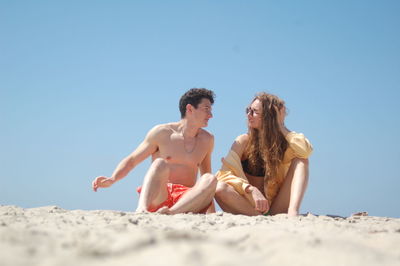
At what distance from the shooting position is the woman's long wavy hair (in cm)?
610

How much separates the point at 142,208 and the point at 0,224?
1.89 m

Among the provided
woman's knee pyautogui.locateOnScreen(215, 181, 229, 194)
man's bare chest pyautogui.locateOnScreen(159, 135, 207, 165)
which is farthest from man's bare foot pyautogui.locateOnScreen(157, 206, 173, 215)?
man's bare chest pyautogui.locateOnScreen(159, 135, 207, 165)

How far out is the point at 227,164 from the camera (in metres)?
6.04

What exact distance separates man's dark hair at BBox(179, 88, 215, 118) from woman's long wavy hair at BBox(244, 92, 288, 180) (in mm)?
674

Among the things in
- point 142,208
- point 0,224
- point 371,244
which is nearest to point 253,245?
point 371,244

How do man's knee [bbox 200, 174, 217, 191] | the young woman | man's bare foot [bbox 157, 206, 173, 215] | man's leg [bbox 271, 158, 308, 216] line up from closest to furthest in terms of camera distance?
1. man's bare foot [bbox 157, 206, 173, 215]
2. man's knee [bbox 200, 174, 217, 191]
3. man's leg [bbox 271, 158, 308, 216]
4. the young woman

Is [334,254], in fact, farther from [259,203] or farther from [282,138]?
[282,138]

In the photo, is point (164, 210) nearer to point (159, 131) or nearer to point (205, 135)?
point (159, 131)

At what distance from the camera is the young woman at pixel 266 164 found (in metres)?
5.80

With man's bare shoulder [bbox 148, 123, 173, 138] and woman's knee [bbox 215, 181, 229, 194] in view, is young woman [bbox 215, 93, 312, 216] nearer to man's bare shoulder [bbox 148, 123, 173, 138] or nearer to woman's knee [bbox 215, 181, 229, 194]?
woman's knee [bbox 215, 181, 229, 194]

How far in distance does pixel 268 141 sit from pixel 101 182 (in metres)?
2.25

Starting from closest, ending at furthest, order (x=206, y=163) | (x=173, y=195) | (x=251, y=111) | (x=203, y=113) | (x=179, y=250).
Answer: (x=179, y=250) → (x=173, y=195) → (x=251, y=111) → (x=203, y=113) → (x=206, y=163)

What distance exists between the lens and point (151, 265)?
1872 mm

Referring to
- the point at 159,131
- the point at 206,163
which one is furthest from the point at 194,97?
the point at 206,163
